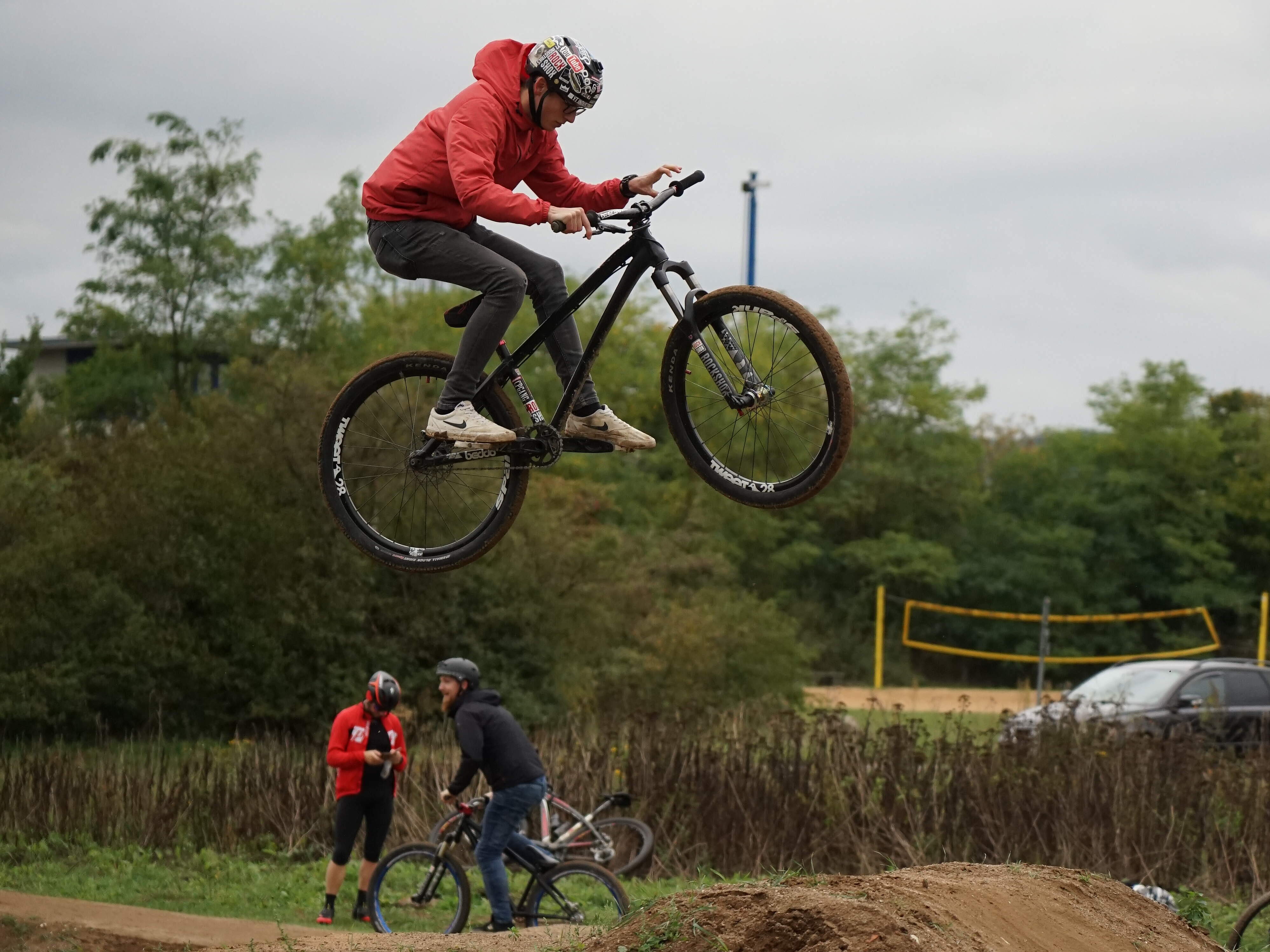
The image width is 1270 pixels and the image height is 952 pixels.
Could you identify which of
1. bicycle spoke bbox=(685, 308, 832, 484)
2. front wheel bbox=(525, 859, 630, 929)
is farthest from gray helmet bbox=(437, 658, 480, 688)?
bicycle spoke bbox=(685, 308, 832, 484)

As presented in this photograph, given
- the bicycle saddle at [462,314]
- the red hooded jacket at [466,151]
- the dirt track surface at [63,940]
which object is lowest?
the dirt track surface at [63,940]

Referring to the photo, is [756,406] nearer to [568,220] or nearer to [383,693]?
[568,220]

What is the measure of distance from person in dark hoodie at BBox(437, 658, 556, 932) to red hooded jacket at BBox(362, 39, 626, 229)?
543 centimetres

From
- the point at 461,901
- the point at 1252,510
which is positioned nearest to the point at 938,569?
the point at 1252,510

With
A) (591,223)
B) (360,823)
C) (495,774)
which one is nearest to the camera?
(591,223)

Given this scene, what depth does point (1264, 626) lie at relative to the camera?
3356 centimetres

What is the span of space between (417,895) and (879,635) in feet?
76.9

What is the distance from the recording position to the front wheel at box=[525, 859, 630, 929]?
10.8 metres

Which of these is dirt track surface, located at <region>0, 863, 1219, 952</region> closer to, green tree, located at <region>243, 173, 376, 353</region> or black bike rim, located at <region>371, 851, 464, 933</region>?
black bike rim, located at <region>371, 851, 464, 933</region>

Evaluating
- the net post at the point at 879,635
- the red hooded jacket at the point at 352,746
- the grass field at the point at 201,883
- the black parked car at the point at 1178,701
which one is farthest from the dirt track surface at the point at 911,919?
the net post at the point at 879,635

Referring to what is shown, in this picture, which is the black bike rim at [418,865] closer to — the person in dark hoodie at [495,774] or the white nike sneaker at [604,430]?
the person in dark hoodie at [495,774]

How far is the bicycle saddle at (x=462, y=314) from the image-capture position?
5.98 m

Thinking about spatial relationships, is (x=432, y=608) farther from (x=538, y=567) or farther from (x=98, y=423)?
(x=98, y=423)

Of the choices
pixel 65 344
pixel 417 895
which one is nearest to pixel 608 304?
pixel 417 895
